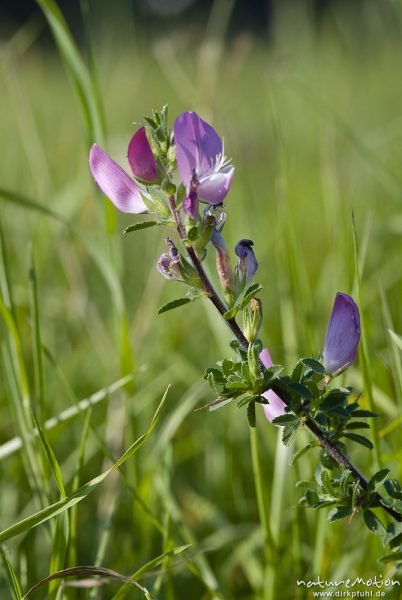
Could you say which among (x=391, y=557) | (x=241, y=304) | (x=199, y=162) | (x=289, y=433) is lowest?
(x=391, y=557)

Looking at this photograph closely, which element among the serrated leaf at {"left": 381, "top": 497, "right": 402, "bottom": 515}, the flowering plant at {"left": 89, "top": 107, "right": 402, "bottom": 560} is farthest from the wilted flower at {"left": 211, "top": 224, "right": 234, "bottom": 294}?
the serrated leaf at {"left": 381, "top": 497, "right": 402, "bottom": 515}

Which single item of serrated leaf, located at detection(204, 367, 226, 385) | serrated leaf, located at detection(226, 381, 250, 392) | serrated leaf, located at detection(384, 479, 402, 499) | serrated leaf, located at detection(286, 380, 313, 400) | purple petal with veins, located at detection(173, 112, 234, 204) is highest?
purple petal with veins, located at detection(173, 112, 234, 204)

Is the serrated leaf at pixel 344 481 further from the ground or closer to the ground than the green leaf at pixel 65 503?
closer to the ground

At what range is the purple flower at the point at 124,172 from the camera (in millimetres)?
560

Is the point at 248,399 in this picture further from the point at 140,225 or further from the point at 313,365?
the point at 140,225

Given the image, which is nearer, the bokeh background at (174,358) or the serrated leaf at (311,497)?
the serrated leaf at (311,497)

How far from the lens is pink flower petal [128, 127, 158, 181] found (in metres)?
0.56

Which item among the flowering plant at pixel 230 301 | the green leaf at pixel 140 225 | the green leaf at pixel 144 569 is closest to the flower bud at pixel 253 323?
the flowering plant at pixel 230 301

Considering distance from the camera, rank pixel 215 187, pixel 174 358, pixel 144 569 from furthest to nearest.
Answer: pixel 174 358 → pixel 144 569 → pixel 215 187

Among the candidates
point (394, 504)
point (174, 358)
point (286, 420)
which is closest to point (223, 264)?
point (286, 420)

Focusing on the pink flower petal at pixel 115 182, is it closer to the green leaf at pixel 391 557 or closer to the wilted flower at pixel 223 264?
the wilted flower at pixel 223 264

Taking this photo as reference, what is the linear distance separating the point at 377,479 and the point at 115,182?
1.08 feet

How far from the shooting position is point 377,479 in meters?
0.61

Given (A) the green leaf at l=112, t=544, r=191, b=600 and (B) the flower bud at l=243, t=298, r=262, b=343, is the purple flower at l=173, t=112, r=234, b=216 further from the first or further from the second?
(A) the green leaf at l=112, t=544, r=191, b=600
